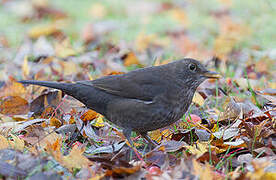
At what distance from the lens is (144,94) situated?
12.6ft

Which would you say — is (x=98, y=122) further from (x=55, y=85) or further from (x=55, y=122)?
(x=55, y=85)

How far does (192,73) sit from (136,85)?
52 centimetres

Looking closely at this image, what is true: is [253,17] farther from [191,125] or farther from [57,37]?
[191,125]

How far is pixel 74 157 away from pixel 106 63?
10.8 ft

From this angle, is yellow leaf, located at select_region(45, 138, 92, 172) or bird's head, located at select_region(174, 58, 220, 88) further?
bird's head, located at select_region(174, 58, 220, 88)

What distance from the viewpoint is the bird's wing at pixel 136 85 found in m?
3.85

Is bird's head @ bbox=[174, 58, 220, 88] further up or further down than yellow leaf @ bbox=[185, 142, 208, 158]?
further up

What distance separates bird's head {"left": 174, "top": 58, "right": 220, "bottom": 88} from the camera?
13.0 ft

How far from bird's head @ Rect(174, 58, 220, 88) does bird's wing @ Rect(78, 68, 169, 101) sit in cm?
20

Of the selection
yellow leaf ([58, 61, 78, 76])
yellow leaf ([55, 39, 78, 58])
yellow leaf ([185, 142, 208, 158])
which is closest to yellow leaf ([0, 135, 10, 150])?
yellow leaf ([185, 142, 208, 158])

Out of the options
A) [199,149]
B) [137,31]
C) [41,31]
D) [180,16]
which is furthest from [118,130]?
[180,16]

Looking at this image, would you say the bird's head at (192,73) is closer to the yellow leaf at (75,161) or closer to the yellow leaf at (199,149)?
the yellow leaf at (199,149)

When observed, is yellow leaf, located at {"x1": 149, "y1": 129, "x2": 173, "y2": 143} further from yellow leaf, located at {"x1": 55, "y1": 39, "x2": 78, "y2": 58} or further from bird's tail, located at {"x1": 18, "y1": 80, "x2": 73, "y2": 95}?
yellow leaf, located at {"x1": 55, "y1": 39, "x2": 78, "y2": 58}

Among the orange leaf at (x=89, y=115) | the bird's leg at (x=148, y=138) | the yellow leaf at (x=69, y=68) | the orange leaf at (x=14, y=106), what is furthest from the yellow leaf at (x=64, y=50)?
the bird's leg at (x=148, y=138)
